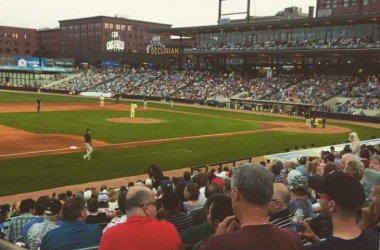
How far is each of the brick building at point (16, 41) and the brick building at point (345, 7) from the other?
105 meters

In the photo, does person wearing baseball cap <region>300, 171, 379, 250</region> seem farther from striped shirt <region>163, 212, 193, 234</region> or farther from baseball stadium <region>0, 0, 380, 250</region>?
striped shirt <region>163, 212, 193, 234</region>

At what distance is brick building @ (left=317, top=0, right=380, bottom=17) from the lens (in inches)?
3031

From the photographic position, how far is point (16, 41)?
5689 inches

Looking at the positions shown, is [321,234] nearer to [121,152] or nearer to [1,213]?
[1,213]

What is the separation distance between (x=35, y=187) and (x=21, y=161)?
537cm

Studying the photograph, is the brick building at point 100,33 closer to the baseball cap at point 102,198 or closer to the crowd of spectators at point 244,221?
the baseball cap at point 102,198

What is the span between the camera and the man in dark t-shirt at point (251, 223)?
2.75m

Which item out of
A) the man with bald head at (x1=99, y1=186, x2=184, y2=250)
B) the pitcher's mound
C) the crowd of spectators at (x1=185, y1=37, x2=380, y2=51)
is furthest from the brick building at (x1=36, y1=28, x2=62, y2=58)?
the man with bald head at (x1=99, y1=186, x2=184, y2=250)

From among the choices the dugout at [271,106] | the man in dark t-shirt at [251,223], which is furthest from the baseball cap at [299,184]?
the dugout at [271,106]

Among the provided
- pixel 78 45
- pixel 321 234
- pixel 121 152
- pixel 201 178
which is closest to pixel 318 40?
pixel 121 152

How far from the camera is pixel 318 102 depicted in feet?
177

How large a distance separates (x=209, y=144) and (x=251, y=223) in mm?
25426

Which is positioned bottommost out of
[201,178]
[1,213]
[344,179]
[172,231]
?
[1,213]

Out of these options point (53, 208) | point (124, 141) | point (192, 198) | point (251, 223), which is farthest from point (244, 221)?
point (124, 141)
